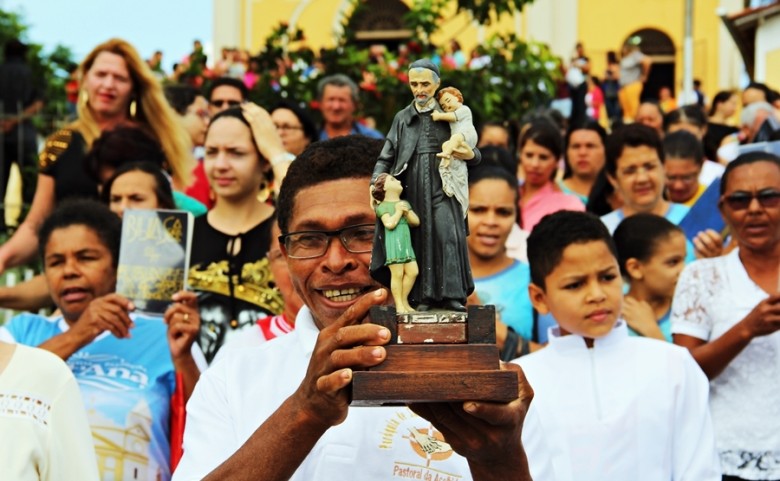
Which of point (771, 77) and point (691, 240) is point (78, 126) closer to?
point (691, 240)

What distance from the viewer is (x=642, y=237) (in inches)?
250

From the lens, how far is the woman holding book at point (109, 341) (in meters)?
5.02

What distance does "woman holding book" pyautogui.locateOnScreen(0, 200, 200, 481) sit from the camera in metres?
5.02

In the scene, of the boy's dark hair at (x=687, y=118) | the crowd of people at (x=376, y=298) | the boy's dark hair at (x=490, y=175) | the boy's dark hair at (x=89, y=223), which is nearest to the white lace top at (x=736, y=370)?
the crowd of people at (x=376, y=298)

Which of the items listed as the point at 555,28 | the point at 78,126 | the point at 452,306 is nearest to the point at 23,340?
the point at 78,126

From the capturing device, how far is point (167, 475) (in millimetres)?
5133

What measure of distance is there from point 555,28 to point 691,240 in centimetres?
2495

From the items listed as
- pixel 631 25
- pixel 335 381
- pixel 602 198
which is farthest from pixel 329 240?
pixel 631 25

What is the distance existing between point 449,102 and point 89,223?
9.24 feet

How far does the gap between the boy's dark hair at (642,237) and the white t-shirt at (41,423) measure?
3238 millimetres

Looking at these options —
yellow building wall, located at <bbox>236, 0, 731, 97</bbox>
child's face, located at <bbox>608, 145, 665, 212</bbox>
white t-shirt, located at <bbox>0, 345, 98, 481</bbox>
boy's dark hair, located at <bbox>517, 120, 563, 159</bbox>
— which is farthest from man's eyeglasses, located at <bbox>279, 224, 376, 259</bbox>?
yellow building wall, located at <bbox>236, 0, 731, 97</bbox>

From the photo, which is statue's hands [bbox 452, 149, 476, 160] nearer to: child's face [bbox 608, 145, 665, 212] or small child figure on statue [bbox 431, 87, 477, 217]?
small child figure on statue [bbox 431, 87, 477, 217]

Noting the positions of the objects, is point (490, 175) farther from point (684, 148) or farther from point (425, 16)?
point (425, 16)

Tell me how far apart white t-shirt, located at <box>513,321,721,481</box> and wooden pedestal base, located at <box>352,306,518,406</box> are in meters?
1.51
